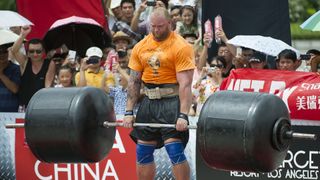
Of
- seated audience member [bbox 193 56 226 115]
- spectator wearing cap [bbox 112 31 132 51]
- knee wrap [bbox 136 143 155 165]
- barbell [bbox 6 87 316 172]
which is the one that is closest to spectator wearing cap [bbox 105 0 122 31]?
spectator wearing cap [bbox 112 31 132 51]

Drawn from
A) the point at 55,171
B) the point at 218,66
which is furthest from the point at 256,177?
the point at 55,171

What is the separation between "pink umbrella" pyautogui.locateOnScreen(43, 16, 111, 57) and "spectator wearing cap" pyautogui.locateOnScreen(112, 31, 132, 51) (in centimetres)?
12

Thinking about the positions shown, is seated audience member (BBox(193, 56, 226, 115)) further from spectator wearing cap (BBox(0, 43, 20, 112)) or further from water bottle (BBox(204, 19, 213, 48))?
spectator wearing cap (BBox(0, 43, 20, 112))

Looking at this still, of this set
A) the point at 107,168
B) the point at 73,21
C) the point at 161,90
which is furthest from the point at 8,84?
the point at 161,90

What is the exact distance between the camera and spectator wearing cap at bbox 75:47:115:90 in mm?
14859

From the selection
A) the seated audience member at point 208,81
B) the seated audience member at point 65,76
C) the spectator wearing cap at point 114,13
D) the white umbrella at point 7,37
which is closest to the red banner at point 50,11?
the spectator wearing cap at point 114,13

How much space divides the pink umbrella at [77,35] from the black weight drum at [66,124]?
389cm

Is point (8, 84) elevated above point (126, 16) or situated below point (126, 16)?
below

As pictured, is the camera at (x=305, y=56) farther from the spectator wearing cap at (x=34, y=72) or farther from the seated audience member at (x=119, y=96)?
the spectator wearing cap at (x=34, y=72)

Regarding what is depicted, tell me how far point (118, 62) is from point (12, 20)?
1.55 metres

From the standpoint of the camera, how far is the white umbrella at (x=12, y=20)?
15.1 m

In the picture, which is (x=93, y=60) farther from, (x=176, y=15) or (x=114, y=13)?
(x=114, y=13)

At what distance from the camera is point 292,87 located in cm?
1357

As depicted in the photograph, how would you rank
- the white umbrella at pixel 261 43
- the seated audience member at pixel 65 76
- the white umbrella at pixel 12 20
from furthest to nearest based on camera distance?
the white umbrella at pixel 12 20 < the seated audience member at pixel 65 76 < the white umbrella at pixel 261 43
